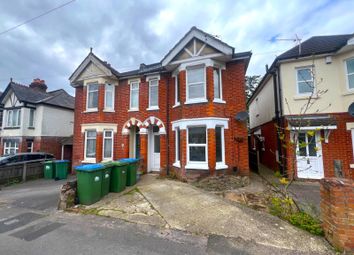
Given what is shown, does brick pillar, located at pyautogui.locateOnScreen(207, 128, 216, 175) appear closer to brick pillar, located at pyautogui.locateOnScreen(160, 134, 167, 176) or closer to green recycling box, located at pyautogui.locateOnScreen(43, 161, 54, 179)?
brick pillar, located at pyautogui.locateOnScreen(160, 134, 167, 176)

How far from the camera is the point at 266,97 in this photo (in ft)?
44.1

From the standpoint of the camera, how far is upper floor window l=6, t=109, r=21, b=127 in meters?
17.0

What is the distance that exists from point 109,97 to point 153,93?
3.32 metres

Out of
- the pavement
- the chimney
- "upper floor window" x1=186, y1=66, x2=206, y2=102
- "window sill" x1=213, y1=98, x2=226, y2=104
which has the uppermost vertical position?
the chimney

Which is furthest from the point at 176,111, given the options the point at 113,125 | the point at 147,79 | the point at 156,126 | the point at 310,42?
the point at 310,42

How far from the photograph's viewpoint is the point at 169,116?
11.2m

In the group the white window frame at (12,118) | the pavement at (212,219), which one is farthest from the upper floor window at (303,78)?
the white window frame at (12,118)

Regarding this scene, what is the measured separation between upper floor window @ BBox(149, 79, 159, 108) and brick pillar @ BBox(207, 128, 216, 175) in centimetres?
435

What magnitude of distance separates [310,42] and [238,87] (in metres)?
5.58

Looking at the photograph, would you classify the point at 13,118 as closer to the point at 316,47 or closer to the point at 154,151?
the point at 154,151

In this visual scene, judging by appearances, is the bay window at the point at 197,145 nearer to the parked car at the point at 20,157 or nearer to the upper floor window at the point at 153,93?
the upper floor window at the point at 153,93

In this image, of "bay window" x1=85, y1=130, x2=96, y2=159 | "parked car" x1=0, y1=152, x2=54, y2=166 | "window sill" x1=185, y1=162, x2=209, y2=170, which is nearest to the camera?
"window sill" x1=185, y1=162, x2=209, y2=170

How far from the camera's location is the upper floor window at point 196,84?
960cm

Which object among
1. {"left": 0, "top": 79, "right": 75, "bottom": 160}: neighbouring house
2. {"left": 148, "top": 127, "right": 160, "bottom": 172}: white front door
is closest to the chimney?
{"left": 0, "top": 79, "right": 75, "bottom": 160}: neighbouring house
